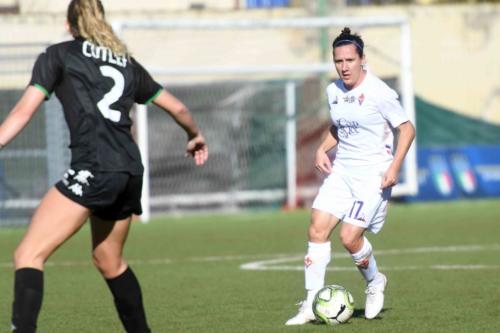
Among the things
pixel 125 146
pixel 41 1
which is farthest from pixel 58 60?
pixel 41 1

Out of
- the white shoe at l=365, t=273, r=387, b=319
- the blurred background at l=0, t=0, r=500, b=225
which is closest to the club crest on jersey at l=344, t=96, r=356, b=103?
the white shoe at l=365, t=273, r=387, b=319

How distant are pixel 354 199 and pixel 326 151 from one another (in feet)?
1.89

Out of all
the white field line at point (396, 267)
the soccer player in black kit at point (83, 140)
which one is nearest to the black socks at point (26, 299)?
the soccer player in black kit at point (83, 140)

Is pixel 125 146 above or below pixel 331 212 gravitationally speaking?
above

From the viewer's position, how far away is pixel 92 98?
283 inches

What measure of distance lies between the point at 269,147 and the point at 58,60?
51.9ft

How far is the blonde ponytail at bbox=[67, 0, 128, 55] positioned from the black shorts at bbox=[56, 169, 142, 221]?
26.8 inches

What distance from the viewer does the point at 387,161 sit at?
9.77 metres

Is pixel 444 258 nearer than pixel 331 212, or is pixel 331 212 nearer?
pixel 331 212

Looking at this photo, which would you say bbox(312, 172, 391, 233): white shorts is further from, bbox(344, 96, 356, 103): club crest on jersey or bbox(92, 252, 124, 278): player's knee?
bbox(92, 252, 124, 278): player's knee

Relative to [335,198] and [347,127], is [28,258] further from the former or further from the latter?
[347,127]

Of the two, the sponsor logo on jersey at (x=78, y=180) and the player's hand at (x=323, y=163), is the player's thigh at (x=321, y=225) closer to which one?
the player's hand at (x=323, y=163)

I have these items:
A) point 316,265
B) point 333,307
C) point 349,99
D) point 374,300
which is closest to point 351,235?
point 316,265

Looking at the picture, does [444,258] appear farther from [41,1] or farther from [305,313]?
[41,1]
